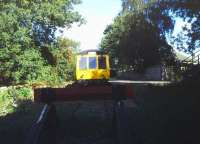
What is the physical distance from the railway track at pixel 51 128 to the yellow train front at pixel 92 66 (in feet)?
40.0

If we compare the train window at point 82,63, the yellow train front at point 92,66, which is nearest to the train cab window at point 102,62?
the yellow train front at point 92,66

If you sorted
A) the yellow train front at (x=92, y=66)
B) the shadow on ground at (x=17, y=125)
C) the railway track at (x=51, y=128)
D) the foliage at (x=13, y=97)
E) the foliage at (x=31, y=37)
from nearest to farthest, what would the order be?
1. the railway track at (x=51, y=128)
2. the shadow on ground at (x=17, y=125)
3. the foliage at (x=13, y=97)
4. the yellow train front at (x=92, y=66)
5. the foliage at (x=31, y=37)

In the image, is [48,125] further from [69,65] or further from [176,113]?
[69,65]

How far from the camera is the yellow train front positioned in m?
24.7

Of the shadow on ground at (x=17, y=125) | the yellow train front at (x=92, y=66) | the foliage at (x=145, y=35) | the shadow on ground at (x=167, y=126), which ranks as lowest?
the shadow on ground at (x=17, y=125)

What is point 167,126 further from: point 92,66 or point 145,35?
point 145,35

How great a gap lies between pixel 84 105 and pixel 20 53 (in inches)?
720

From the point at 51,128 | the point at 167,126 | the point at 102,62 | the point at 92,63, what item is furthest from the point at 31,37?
the point at 167,126

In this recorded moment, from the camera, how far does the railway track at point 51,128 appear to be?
8628mm

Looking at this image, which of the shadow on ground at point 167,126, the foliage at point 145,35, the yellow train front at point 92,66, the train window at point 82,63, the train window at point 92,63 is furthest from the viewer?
the foliage at point 145,35

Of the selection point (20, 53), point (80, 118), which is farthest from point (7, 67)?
point (80, 118)

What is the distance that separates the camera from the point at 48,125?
37.9ft

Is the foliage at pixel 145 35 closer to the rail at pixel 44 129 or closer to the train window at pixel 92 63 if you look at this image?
the train window at pixel 92 63

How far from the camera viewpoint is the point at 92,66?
25234mm
